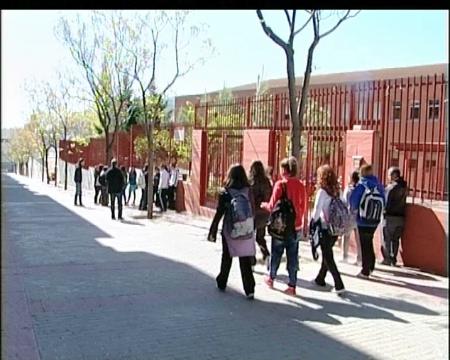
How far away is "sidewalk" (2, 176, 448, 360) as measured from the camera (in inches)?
198

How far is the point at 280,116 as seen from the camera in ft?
42.8

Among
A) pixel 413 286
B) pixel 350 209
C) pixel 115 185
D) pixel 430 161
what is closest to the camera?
pixel 413 286

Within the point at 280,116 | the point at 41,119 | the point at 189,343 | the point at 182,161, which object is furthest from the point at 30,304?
the point at 41,119

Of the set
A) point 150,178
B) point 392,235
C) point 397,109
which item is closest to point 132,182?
point 150,178

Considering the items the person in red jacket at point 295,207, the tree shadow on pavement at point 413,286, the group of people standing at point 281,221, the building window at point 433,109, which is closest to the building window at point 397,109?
the building window at point 433,109

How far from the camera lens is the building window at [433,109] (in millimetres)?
8458

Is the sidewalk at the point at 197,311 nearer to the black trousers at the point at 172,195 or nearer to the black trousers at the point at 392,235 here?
the black trousers at the point at 392,235

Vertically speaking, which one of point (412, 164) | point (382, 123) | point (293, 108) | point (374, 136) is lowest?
point (412, 164)

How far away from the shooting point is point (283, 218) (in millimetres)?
6938

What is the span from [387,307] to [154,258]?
4.15m

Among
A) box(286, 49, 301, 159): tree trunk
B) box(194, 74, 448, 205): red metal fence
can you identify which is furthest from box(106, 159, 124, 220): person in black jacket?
box(286, 49, 301, 159): tree trunk

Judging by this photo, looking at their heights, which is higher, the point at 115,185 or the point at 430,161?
the point at 430,161

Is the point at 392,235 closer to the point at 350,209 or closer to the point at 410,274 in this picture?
the point at 410,274

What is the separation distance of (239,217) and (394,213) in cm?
317
